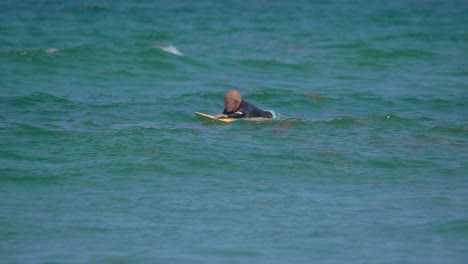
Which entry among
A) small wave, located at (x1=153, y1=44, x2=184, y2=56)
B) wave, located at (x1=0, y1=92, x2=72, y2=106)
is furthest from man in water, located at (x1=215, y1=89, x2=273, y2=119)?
small wave, located at (x1=153, y1=44, x2=184, y2=56)

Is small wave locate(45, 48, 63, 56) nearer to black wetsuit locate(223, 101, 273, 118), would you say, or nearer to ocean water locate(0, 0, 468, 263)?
ocean water locate(0, 0, 468, 263)

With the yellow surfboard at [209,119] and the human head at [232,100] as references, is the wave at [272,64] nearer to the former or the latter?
the yellow surfboard at [209,119]

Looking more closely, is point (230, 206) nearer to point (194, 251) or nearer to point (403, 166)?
point (194, 251)

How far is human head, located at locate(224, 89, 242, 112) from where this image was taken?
47.5 feet

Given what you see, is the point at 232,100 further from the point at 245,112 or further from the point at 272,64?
the point at 272,64

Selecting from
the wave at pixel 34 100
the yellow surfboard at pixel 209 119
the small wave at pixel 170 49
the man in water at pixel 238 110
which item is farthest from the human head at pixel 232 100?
the small wave at pixel 170 49

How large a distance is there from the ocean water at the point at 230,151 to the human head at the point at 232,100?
1.33 ft

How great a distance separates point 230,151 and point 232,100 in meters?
1.67

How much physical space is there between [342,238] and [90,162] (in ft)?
15.8

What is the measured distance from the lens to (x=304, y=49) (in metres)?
26.4

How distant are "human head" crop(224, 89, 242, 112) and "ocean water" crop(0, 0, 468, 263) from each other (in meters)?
0.40

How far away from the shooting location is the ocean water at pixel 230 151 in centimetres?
926

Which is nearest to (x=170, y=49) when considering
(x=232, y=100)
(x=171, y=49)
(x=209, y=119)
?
(x=171, y=49)

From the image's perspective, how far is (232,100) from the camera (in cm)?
1455
